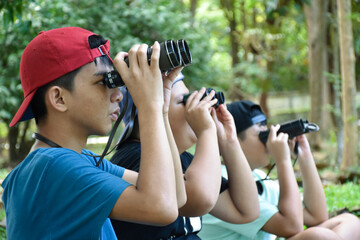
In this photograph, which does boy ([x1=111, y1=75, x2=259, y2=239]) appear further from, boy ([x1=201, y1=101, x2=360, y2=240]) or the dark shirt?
boy ([x1=201, y1=101, x2=360, y2=240])

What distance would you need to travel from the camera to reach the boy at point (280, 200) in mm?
2559

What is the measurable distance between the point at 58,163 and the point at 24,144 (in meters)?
8.51

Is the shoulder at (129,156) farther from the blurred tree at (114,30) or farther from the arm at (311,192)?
the blurred tree at (114,30)

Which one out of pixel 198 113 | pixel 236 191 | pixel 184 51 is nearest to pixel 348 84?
pixel 236 191

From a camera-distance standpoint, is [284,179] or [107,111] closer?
[107,111]

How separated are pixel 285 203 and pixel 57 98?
5.05ft

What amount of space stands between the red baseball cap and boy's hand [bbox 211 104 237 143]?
0.90 m

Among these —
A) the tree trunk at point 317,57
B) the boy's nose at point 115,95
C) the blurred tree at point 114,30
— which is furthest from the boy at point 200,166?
the tree trunk at point 317,57

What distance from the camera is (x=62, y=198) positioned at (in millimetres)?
1323

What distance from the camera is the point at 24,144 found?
937 cm

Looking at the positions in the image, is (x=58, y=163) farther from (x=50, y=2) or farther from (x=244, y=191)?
(x=50, y=2)

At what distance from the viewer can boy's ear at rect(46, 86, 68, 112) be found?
1.48 meters

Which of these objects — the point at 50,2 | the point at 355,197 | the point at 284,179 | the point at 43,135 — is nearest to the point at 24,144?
the point at 50,2

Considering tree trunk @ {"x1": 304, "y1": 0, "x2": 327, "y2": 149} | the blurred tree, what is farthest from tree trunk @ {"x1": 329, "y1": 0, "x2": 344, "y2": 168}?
the blurred tree
